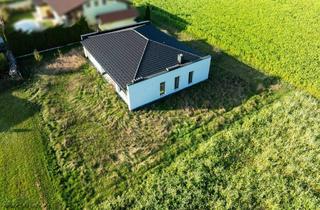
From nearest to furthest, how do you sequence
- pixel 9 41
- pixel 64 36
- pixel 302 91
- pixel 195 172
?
1. pixel 195 172
2. pixel 302 91
3. pixel 9 41
4. pixel 64 36

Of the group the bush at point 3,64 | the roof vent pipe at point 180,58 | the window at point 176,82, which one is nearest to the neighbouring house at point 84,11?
the bush at point 3,64

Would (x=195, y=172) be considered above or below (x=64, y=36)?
below

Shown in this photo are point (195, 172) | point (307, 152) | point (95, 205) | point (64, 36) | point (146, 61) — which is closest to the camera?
point (95, 205)

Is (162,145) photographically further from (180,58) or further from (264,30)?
(264,30)

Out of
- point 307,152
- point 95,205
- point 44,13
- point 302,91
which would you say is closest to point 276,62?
point 302,91

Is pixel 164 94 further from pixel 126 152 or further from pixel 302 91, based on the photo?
pixel 302 91

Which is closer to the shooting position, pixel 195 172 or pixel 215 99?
pixel 195 172
